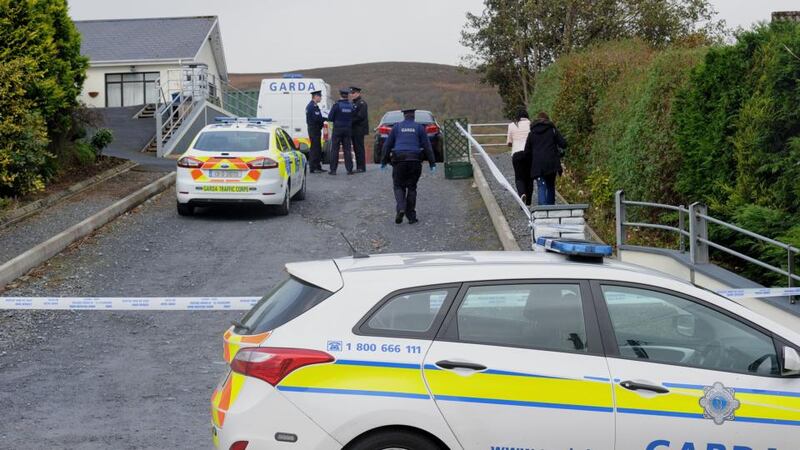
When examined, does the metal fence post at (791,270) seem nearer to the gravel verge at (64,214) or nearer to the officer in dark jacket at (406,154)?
the officer in dark jacket at (406,154)

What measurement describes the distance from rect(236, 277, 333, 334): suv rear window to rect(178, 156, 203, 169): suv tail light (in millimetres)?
11463

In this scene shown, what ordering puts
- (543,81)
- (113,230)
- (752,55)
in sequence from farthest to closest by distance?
(543,81), (113,230), (752,55)

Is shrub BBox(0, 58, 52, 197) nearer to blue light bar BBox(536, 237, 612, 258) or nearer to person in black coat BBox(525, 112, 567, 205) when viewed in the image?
person in black coat BBox(525, 112, 567, 205)

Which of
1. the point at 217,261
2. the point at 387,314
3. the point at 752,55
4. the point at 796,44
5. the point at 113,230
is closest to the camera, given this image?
the point at 387,314

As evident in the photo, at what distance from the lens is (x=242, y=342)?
533cm

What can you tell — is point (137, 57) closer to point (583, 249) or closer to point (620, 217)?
point (620, 217)

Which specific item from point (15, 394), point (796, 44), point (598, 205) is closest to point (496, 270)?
point (15, 394)

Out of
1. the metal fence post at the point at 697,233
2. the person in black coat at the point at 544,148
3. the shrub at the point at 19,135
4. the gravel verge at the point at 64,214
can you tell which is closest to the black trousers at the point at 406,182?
the person in black coat at the point at 544,148

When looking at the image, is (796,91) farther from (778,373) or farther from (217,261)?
(217,261)

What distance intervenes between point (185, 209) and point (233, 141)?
1.38m

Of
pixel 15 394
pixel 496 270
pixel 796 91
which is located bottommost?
pixel 15 394

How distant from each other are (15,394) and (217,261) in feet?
19.9

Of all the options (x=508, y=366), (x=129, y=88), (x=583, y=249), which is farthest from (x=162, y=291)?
(x=129, y=88)

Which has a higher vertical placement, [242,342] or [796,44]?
[796,44]
